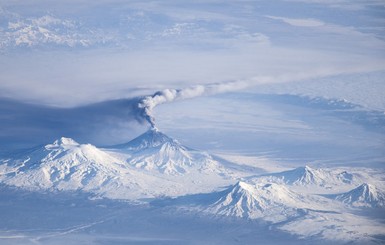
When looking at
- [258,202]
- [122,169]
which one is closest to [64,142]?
[122,169]

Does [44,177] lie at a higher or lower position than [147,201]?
higher

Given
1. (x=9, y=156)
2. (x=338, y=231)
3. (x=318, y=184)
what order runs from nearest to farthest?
(x=338, y=231) < (x=318, y=184) < (x=9, y=156)

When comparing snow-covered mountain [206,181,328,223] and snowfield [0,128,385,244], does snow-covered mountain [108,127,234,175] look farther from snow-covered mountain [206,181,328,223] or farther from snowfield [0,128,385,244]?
snow-covered mountain [206,181,328,223]

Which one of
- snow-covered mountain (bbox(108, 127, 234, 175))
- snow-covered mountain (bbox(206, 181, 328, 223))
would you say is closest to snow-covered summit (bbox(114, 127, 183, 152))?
snow-covered mountain (bbox(108, 127, 234, 175))

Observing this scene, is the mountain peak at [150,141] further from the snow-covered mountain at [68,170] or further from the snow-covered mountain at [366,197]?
the snow-covered mountain at [366,197]

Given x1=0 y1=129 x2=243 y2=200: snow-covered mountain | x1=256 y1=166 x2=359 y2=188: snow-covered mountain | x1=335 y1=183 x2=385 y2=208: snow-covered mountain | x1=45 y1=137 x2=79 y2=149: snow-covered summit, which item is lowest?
x1=335 y1=183 x2=385 y2=208: snow-covered mountain

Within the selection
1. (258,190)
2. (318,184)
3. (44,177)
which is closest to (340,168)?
(318,184)

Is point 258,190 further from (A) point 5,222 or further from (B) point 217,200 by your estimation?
(A) point 5,222

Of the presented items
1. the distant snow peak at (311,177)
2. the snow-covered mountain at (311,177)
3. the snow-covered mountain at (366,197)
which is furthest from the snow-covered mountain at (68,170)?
the snow-covered mountain at (366,197)
